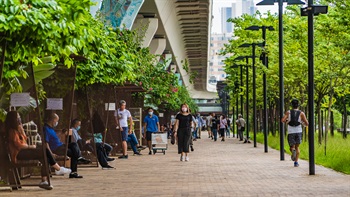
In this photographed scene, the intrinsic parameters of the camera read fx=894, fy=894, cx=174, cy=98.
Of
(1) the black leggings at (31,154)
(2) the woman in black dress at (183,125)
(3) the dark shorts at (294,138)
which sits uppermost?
(2) the woman in black dress at (183,125)

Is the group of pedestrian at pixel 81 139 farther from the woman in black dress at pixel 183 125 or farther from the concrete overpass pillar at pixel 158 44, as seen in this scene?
the concrete overpass pillar at pixel 158 44

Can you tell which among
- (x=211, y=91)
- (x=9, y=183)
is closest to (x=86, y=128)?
(x=9, y=183)

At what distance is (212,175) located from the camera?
20.1 m

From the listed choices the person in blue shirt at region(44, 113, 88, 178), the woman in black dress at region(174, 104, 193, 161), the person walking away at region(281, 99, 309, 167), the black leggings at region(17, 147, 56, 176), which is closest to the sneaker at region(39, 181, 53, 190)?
the black leggings at region(17, 147, 56, 176)

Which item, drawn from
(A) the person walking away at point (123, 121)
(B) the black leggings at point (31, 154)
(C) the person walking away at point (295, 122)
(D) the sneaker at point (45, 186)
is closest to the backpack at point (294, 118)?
(C) the person walking away at point (295, 122)

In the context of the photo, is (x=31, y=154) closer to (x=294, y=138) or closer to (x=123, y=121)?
(x=294, y=138)

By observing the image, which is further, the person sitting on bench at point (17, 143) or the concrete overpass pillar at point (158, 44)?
the concrete overpass pillar at point (158, 44)

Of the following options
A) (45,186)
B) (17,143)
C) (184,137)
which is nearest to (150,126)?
(184,137)

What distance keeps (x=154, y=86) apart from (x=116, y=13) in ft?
21.5

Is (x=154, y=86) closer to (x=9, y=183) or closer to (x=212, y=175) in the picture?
(x=212, y=175)

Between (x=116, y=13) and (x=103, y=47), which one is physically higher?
(x=116, y=13)

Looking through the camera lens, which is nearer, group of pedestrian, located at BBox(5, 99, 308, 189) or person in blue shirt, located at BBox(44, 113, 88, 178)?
group of pedestrian, located at BBox(5, 99, 308, 189)

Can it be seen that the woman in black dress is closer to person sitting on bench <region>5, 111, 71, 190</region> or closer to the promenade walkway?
the promenade walkway

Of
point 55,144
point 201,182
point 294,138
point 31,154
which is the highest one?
point 294,138
